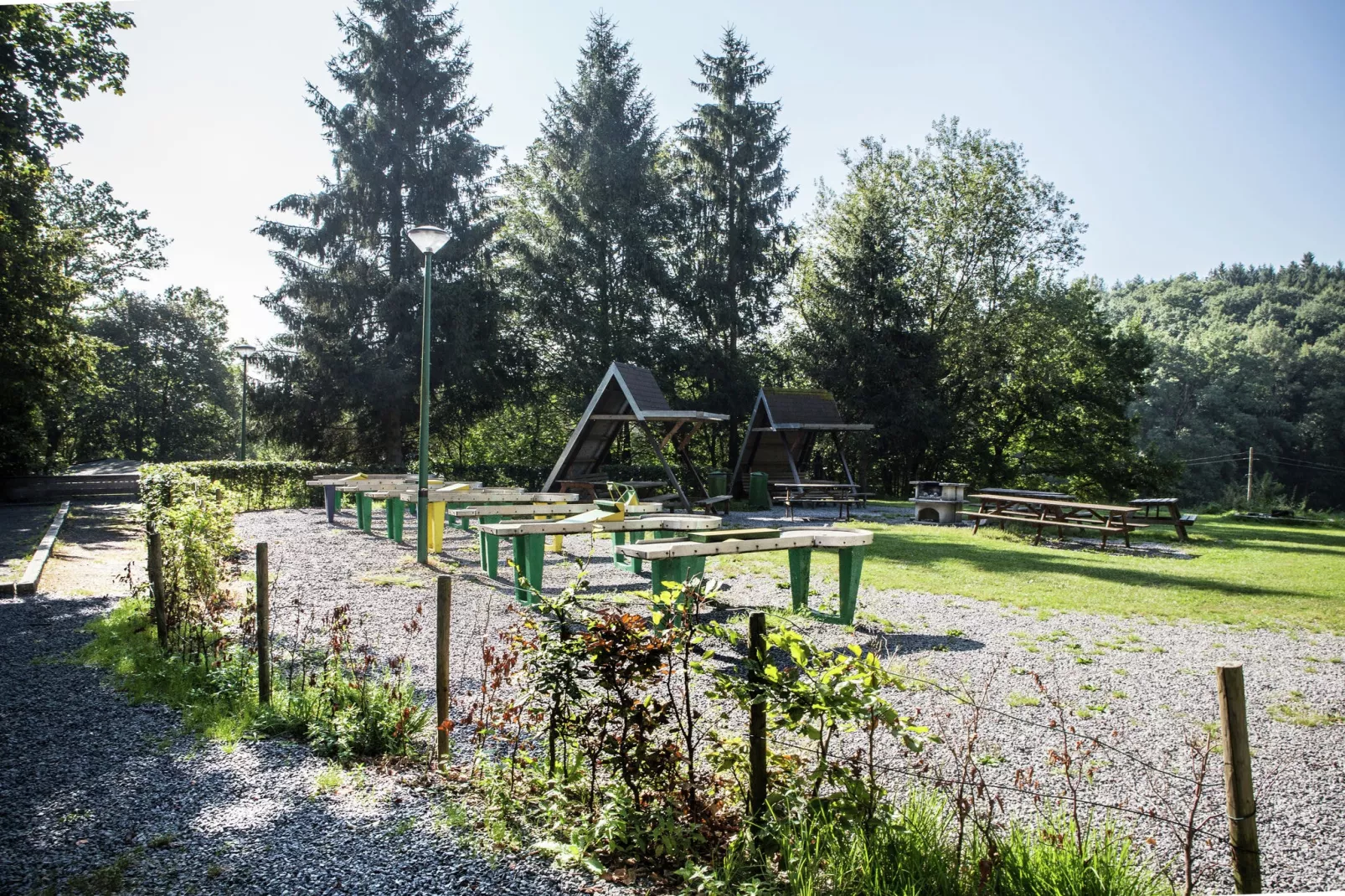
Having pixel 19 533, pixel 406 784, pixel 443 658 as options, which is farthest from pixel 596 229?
pixel 406 784

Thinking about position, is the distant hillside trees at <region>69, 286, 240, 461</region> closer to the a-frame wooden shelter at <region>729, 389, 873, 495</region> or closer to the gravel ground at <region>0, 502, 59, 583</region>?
the gravel ground at <region>0, 502, 59, 583</region>

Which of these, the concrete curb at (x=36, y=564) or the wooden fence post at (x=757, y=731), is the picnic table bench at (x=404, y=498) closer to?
the concrete curb at (x=36, y=564)

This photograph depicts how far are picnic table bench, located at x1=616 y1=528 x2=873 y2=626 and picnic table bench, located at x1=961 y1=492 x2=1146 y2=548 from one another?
7.91m

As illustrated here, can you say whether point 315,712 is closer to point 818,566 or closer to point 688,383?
point 818,566

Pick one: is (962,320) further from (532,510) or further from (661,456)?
(532,510)

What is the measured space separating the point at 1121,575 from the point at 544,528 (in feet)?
25.5

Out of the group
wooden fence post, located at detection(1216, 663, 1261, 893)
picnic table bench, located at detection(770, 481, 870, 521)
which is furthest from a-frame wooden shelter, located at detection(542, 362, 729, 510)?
wooden fence post, located at detection(1216, 663, 1261, 893)

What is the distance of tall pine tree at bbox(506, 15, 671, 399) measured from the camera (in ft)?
89.5

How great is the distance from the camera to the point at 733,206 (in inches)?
1153

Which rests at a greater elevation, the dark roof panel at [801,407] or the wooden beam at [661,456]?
the dark roof panel at [801,407]

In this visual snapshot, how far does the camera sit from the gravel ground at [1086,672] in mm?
3570

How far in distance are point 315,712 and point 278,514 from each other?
15.6 m

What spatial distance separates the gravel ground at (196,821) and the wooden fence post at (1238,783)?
2.13m

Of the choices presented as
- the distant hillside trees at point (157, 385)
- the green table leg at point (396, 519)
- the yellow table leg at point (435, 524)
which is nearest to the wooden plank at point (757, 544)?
the yellow table leg at point (435, 524)
